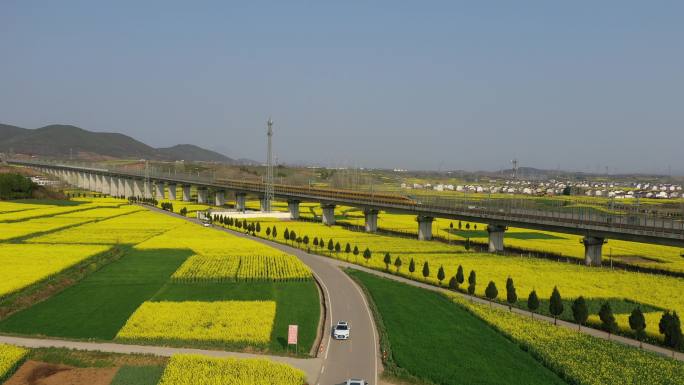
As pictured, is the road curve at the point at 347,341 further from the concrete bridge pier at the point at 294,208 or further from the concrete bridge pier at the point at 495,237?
the concrete bridge pier at the point at 294,208

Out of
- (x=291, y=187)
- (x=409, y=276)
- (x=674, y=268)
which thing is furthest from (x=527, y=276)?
(x=291, y=187)

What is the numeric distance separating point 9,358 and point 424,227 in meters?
63.9

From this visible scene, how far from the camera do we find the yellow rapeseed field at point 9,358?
92.1ft

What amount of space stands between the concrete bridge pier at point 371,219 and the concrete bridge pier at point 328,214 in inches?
437

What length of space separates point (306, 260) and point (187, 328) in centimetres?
2785

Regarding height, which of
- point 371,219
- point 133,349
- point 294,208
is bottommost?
point 133,349

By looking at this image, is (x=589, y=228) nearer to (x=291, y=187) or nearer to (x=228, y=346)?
(x=228, y=346)

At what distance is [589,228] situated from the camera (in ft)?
209

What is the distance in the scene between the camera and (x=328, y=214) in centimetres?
10588

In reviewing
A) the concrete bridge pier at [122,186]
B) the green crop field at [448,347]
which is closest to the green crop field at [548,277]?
the green crop field at [448,347]

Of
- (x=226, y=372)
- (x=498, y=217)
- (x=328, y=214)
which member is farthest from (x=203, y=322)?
(x=328, y=214)

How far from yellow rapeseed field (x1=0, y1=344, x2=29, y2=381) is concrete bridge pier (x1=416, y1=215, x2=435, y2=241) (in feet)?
203

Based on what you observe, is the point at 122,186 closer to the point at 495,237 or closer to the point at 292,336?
the point at 495,237

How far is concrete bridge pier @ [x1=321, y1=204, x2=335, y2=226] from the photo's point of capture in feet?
346
